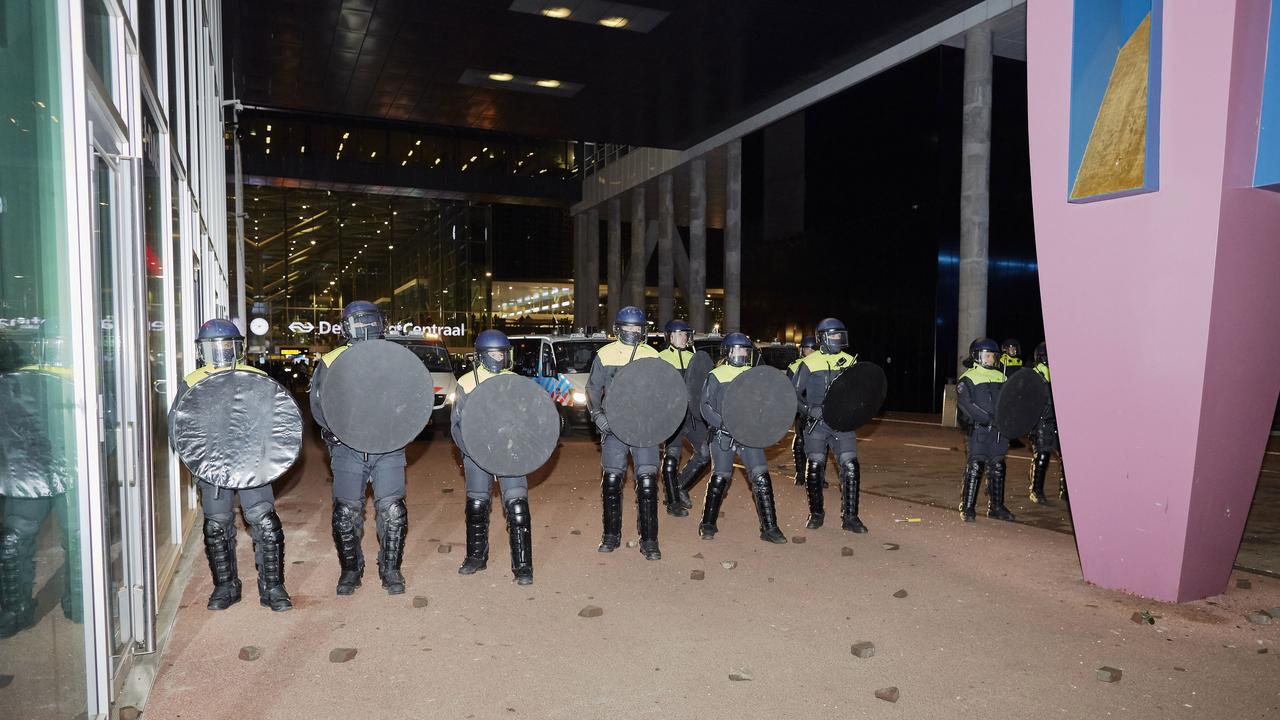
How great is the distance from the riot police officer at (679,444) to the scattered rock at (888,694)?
3.66 meters

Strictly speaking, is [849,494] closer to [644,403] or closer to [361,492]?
[644,403]

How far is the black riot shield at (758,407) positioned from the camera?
21.0 ft

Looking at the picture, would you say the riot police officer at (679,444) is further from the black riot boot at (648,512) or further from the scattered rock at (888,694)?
the scattered rock at (888,694)

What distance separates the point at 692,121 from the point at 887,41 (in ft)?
22.0

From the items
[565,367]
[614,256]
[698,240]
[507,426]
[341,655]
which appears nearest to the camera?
[341,655]

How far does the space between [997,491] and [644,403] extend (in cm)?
362

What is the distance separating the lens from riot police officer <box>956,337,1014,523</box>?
7.43 m

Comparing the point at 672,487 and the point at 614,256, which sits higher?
the point at 614,256

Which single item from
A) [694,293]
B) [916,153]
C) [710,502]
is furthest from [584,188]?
[710,502]

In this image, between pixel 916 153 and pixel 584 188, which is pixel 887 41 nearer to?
pixel 916 153

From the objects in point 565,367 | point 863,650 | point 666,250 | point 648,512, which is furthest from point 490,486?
point 666,250

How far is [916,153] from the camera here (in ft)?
62.2

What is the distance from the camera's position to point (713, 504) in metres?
6.81

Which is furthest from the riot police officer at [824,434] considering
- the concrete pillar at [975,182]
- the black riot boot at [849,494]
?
the concrete pillar at [975,182]
